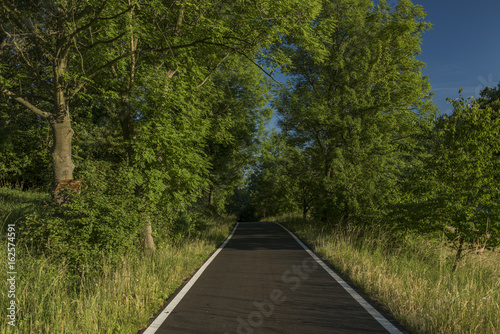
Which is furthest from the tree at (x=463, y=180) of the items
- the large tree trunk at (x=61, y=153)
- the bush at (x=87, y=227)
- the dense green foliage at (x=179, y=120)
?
the large tree trunk at (x=61, y=153)

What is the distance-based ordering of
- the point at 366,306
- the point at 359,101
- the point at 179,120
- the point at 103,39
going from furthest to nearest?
the point at 359,101
the point at 179,120
the point at 103,39
the point at 366,306

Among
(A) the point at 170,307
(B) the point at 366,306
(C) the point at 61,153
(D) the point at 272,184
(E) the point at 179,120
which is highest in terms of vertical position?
(E) the point at 179,120

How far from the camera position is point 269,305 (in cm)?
568

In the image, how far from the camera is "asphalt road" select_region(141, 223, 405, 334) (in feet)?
15.1

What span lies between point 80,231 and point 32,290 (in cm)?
196

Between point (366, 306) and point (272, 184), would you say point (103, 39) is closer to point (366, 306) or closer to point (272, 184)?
point (366, 306)

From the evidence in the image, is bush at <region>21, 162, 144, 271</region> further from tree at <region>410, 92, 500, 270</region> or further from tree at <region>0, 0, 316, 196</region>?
tree at <region>410, 92, 500, 270</region>

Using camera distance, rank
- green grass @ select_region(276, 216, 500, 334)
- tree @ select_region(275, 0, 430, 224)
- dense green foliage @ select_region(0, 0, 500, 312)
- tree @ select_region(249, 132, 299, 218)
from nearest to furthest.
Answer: green grass @ select_region(276, 216, 500, 334) < dense green foliage @ select_region(0, 0, 500, 312) < tree @ select_region(275, 0, 430, 224) < tree @ select_region(249, 132, 299, 218)

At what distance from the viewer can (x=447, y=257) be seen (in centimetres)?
1159

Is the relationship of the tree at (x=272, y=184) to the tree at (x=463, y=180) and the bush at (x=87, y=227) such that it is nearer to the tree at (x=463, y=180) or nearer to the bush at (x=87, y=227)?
the tree at (x=463, y=180)

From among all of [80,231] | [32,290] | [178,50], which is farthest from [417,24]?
[32,290]

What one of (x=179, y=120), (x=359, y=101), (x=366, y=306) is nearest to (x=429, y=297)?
(x=366, y=306)

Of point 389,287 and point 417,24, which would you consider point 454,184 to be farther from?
point 417,24

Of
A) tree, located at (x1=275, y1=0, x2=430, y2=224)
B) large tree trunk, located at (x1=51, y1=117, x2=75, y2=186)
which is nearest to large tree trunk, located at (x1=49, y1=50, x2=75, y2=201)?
large tree trunk, located at (x1=51, y1=117, x2=75, y2=186)
